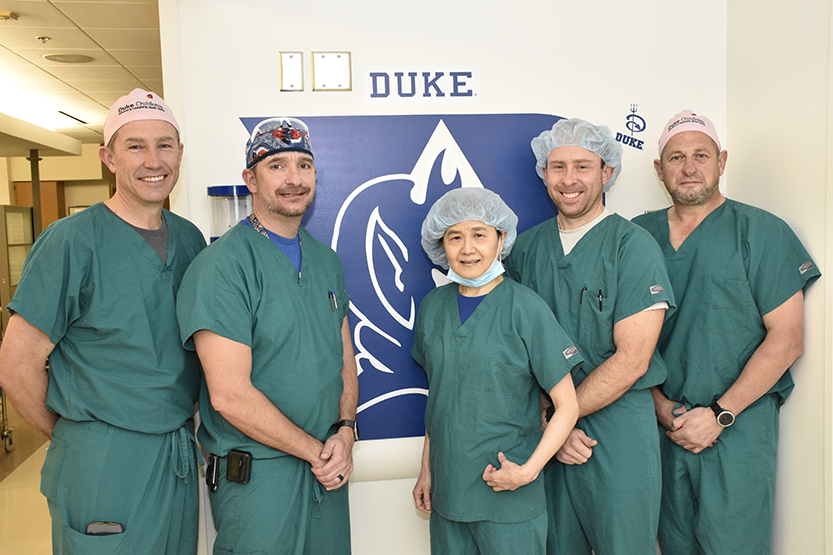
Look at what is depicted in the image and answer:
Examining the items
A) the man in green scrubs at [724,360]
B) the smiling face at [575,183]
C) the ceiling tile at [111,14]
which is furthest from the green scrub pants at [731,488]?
the ceiling tile at [111,14]

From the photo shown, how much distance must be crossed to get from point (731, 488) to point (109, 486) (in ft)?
5.94

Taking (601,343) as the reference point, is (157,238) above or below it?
above

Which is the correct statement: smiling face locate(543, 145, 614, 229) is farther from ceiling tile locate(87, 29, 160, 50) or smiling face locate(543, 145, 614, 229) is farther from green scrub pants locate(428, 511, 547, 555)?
ceiling tile locate(87, 29, 160, 50)

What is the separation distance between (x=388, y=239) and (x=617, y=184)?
0.94 m

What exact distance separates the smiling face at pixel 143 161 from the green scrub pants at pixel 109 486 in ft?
2.11

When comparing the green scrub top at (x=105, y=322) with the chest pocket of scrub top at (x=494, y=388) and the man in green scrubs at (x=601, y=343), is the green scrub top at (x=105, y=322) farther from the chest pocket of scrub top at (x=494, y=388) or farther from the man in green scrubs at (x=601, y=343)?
the man in green scrubs at (x=601, y=343)

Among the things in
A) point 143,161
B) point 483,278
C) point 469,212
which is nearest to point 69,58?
point 143,161

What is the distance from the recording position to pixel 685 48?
85.4 inches

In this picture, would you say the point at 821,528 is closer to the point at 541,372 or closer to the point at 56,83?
the point at 541,372

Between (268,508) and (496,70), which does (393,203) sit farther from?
(268,508)

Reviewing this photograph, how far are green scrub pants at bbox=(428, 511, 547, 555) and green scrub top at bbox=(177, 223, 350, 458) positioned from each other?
18.1 inches

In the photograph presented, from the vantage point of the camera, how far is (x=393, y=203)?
2082mm

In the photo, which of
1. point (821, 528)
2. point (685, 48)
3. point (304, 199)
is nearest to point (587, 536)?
point (821, 528)

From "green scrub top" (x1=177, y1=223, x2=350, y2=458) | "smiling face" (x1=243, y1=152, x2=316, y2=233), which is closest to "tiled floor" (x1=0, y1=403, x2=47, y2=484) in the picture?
"green scrub top" (x1=177, y1=223, x2=350, y2=458)
